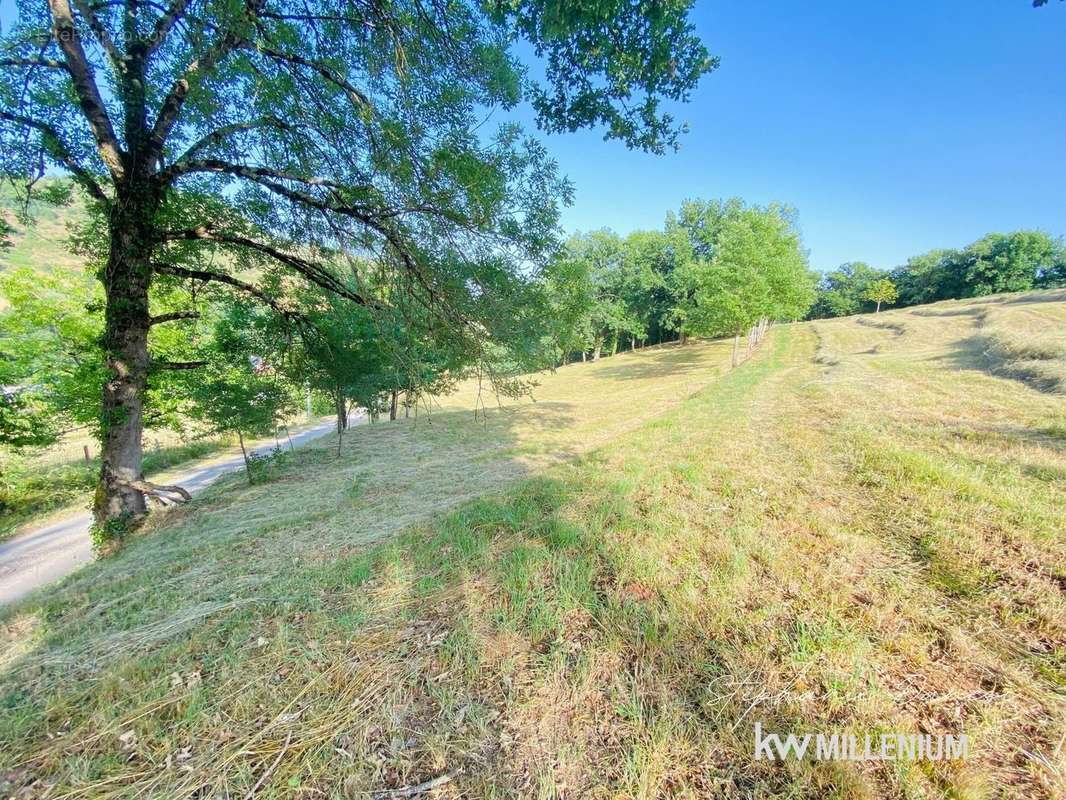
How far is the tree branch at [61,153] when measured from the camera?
161 inches

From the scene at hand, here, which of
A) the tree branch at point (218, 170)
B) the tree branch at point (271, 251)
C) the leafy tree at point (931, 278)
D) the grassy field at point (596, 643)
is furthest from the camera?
the leafy tree at point (931, 278)

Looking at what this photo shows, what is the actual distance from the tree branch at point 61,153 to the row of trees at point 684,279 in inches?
244

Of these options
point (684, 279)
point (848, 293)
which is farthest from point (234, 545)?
point (848, 293)

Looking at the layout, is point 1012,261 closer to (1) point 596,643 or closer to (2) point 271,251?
(1) point 596,643

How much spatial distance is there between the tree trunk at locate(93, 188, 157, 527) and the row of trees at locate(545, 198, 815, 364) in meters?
5.75

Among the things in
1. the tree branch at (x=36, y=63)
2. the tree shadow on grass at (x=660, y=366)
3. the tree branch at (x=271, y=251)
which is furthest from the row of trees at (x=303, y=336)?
the tree shadow on grass at (x=660, y=366)

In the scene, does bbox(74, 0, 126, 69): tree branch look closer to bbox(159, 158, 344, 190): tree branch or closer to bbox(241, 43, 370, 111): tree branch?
bbox(159, 158, 344, 190): tree branch

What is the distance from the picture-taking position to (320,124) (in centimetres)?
415

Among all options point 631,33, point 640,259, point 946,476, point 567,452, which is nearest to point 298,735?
point 946,476

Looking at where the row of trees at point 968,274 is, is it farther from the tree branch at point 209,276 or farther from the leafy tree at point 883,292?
the tree branch at point 209,276

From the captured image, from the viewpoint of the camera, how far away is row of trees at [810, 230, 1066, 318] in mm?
41500

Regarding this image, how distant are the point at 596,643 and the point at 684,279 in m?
35.9

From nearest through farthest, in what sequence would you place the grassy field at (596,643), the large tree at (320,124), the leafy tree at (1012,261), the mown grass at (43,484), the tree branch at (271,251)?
1. the grassy field at (596,643)
2. the large tree at (320,124)
3. the tree branch at (271,251)
4. the mown grass at (43,484)
5. the leafy tree at (1012,261)

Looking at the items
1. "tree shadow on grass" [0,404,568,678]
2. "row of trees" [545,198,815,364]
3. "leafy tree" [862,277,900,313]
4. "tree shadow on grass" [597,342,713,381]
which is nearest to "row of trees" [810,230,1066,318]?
"leafy tree" [862,277,900,313]
